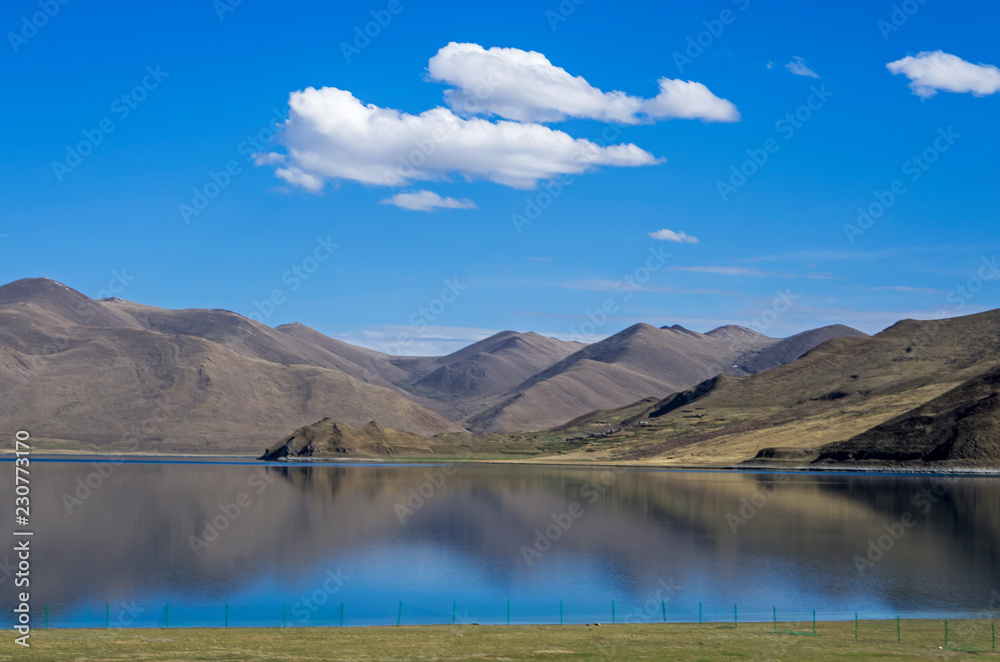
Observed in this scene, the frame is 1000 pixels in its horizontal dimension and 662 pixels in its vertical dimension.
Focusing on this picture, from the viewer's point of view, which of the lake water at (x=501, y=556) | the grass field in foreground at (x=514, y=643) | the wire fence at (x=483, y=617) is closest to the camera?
the grass field in foreground at (x=514, y=643)

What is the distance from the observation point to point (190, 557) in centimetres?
6956

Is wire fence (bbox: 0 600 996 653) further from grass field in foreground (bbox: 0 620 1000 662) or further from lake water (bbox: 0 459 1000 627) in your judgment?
grass field in foreground (bbox: 0 620 1000 662)

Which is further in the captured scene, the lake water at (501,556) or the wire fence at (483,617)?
the lake water at (501,556)

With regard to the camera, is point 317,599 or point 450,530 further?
point 450,530

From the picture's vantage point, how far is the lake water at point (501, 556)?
167 feet

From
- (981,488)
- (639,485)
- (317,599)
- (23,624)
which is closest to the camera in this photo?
(23,624)

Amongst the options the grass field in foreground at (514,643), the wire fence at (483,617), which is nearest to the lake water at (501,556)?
the wire fence at (483,617)

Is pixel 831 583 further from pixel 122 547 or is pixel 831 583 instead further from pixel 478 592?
pixel 122 547

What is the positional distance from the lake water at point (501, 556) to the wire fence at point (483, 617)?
0.83ft

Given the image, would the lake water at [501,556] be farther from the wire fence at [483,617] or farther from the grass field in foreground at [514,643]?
the grass field in foreground at [514,643]

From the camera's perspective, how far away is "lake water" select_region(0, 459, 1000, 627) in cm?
5094

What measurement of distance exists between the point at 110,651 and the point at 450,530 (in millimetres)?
55497

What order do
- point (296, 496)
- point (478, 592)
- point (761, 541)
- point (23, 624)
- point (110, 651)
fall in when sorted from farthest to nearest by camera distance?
point (296, 496)
point (761, 541)
point (478, 592)
point (23, 624)
point (110, 651)

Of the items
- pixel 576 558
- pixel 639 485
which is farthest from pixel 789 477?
pixel 576 558
